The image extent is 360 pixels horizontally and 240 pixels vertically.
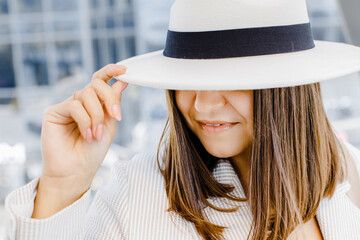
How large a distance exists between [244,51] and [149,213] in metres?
0.50

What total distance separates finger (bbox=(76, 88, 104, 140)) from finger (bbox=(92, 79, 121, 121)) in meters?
0.01

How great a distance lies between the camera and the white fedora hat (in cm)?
81

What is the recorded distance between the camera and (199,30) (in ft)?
2.97

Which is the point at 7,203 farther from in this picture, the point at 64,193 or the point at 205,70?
the point at 205,70

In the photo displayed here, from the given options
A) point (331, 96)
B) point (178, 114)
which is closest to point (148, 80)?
point (178, 114)

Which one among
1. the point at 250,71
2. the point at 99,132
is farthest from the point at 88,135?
the point at 250,71

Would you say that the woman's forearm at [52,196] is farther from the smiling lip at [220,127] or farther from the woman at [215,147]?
the smiling lip at [220,127]

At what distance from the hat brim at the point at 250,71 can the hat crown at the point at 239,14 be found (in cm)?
7

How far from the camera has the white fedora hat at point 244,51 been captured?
32.0 inches

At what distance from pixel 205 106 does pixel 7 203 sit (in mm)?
491

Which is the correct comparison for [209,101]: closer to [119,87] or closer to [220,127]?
[220,127]

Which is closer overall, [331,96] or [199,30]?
[199,30]

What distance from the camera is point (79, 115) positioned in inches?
35.0

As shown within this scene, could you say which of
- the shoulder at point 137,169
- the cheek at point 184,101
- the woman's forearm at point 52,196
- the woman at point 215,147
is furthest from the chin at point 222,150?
the woman's forearm at point 52,196
